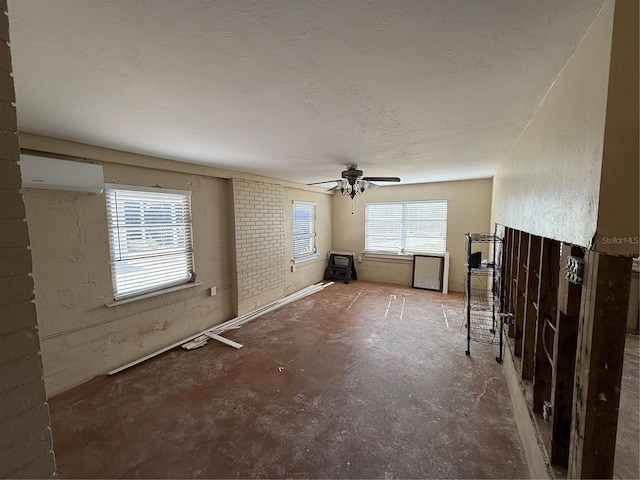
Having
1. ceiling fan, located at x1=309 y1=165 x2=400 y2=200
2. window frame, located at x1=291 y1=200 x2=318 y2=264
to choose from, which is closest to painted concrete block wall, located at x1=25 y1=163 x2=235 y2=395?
ceiling fan, located at x1=309 y1=165 x2=400 y2=200

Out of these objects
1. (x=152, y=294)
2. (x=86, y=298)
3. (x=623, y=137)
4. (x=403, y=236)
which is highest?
(x=623, y=137)

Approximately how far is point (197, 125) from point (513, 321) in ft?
11.2

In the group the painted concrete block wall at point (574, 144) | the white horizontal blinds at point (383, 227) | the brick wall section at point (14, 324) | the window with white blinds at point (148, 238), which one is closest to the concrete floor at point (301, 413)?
the window with white blinds at point (148, 238)

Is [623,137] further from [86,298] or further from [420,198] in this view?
[420,198]

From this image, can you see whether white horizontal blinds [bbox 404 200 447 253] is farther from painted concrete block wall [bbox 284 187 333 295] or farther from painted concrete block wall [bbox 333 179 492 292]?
painted concrete block wall [bbox 284 187 333 295]

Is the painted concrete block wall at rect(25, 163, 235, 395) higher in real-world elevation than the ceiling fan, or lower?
lower

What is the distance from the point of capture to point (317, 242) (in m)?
6.42

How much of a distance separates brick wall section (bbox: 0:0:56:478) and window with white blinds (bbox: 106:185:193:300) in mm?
2578

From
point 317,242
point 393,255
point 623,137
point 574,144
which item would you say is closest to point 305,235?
point 317,242

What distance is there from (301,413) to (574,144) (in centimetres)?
248

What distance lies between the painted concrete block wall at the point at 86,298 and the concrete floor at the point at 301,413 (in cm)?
27

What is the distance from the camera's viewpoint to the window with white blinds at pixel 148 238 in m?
2.90

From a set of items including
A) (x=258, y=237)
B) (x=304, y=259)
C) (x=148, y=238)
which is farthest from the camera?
(x=304, y=259)

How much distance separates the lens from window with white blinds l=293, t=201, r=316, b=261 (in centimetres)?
573
